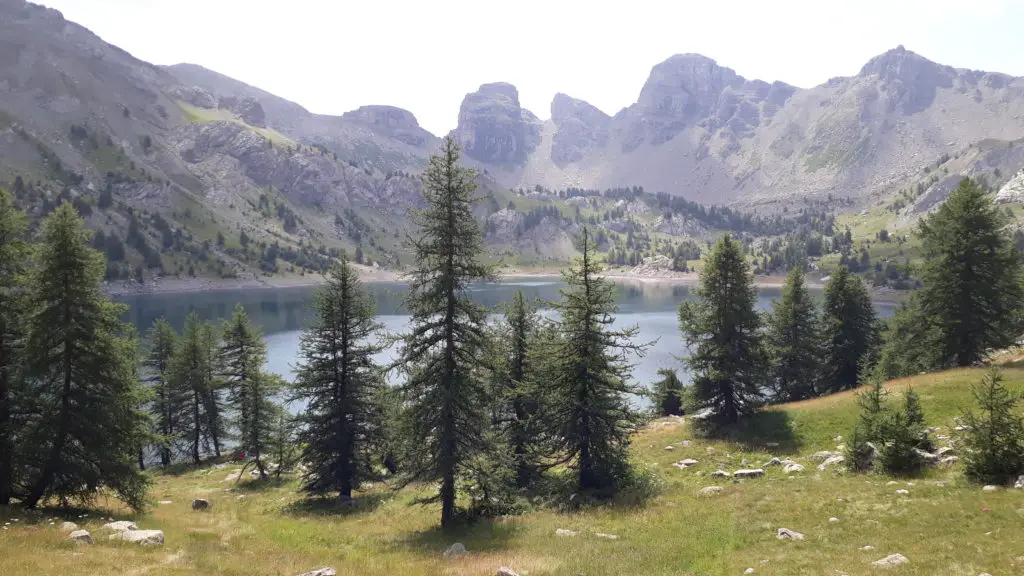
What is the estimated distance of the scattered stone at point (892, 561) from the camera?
1341 centimetres

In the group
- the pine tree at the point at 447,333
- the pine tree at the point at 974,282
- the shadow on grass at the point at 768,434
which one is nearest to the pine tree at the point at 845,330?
the pine tree at the point at 974,282

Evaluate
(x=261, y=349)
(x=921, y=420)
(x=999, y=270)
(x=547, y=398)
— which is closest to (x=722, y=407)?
(x=921, y=420)

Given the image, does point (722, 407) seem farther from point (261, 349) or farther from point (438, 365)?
point (261, 349)

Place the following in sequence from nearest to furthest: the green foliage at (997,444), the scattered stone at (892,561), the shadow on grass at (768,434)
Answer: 1. the scattered stone at (892,561)
2. the green foliage at (997,444)
3. the shadow on grass at (768,434)

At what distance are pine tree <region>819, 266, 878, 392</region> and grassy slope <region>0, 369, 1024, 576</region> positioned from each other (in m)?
23.0

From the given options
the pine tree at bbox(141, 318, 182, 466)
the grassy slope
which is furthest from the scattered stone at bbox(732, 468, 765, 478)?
the pine tree at bbox(141, 318, 182, 466)

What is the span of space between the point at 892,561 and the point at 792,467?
13.3 meters

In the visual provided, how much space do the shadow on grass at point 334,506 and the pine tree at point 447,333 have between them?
8795 millimetres

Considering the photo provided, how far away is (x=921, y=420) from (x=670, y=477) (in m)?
12.0

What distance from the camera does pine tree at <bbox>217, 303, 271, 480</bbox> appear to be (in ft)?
143

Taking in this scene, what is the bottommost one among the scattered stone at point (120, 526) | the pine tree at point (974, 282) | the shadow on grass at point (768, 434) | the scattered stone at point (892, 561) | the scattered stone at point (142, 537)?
the shadow on grass at point (768, 434)

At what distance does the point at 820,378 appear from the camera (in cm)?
5378

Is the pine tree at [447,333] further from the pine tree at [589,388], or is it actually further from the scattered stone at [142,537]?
the scattered stone at [142,537]

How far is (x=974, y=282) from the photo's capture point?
36.3m
